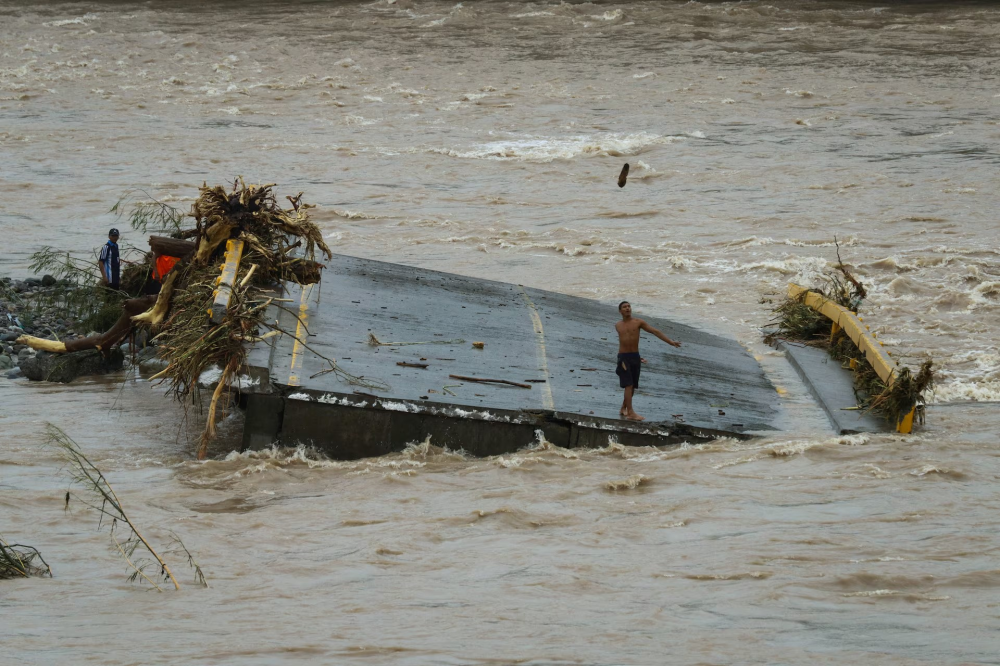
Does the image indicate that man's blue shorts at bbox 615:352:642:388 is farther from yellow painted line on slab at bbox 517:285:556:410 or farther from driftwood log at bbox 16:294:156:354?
driftwood log at bbox 16:294:156:354

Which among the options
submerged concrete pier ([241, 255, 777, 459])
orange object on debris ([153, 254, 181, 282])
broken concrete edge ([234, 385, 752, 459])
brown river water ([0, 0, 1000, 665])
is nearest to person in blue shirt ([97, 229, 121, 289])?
orange object on debris ([153, 254, 181, 282])

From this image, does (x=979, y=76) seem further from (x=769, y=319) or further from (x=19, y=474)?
(x=19, y=474)

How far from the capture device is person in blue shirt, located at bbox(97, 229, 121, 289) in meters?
14.8

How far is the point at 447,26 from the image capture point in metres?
45.8

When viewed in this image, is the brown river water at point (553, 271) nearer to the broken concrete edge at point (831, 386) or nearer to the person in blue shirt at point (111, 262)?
the broken concrete edge at point (831, 386)

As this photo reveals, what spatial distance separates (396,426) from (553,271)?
9825 millimetres

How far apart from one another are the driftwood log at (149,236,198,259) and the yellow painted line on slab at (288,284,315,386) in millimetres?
1417

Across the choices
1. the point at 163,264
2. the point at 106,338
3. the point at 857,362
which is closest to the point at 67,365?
the point at 106,338

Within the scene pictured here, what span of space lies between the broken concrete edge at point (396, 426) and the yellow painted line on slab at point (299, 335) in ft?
0.80

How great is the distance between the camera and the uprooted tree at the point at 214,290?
34.5 feet

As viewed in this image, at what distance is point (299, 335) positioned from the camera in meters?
11.7

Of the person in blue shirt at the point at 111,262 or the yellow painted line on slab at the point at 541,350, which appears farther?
the person in blue shirt at the point at 111,262

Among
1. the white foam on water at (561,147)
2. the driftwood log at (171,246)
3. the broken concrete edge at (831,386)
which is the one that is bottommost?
the broken concrete edge at (831,386)

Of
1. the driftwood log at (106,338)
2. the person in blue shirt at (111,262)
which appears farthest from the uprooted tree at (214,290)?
the person in blue shirt at (111,262)
